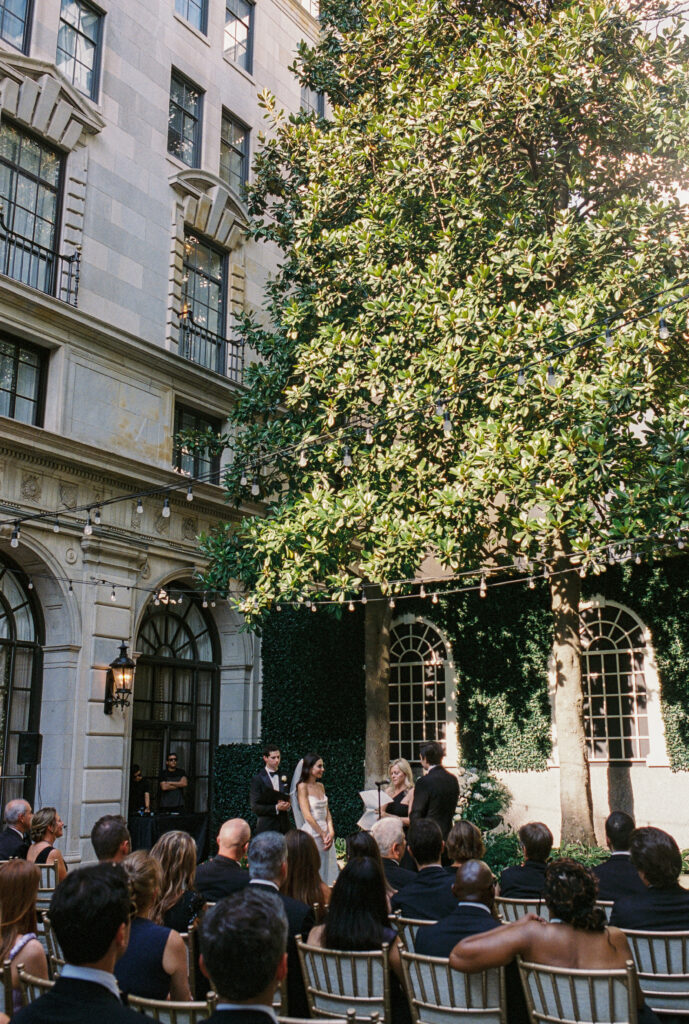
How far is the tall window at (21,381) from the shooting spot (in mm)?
13266

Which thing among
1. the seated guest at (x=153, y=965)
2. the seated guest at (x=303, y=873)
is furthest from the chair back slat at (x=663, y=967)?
the seated guest at (x=153, y=965)

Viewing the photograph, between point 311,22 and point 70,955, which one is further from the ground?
point 311,22

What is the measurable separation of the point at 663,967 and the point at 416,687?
14.2 metres

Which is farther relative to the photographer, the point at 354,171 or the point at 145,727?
the point at 145,727

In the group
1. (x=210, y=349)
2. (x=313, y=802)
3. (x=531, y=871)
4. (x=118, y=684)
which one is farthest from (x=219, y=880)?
(x=210, y=349)

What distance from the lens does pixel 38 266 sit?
1386 centimetres

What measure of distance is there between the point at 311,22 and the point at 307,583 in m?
16.1

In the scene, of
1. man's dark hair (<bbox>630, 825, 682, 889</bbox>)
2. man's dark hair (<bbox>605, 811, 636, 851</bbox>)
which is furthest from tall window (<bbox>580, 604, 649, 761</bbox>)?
man's dark hair (<bbox>630, 825, 682, 889</bbox>)

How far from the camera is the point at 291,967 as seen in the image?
4.75 metres

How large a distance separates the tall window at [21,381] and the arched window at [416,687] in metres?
9.19

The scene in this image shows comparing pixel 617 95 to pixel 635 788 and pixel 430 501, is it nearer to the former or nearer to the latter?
pixel 430 501

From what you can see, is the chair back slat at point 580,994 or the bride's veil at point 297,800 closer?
the chair back slat at point 580,994

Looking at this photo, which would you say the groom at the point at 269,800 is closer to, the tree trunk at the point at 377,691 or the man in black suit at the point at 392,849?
the man in black suit at the point at 392,849

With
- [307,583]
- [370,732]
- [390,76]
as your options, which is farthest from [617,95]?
[370,732]
